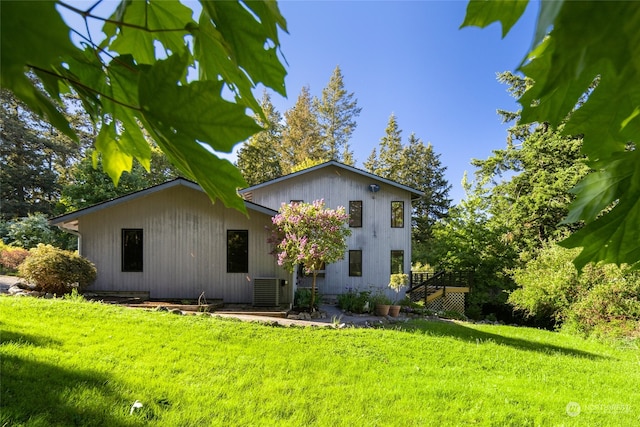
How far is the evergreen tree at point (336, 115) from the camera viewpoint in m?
32.0

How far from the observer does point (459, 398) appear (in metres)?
4.40

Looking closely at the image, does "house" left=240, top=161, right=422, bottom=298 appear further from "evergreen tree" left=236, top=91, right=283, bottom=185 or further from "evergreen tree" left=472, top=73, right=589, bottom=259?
"evergreen tree" left=236, top=91, right=283, bottom=185

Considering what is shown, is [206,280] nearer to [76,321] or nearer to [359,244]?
[76,321]

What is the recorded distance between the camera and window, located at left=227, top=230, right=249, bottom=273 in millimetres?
11383

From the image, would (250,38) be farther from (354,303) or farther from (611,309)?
(611,309)

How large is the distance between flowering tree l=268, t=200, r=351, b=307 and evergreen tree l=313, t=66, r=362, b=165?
2200 centimetres

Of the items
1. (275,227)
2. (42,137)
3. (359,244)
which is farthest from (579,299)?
(42,137)

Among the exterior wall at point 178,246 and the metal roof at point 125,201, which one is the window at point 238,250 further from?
the metal roof at point 125,201

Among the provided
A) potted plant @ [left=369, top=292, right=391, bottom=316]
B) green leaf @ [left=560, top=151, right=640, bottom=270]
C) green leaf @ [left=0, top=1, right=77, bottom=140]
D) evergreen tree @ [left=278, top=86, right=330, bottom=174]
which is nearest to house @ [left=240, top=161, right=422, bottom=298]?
potted plant @ [left=369, top=292, right=391, bottom=316]

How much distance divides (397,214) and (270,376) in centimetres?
1302

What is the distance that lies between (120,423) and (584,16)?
375 cm

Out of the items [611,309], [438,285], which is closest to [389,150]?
[438,285]

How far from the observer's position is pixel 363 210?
653 inches

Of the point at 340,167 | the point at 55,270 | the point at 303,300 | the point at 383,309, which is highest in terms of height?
the point at 340,167
